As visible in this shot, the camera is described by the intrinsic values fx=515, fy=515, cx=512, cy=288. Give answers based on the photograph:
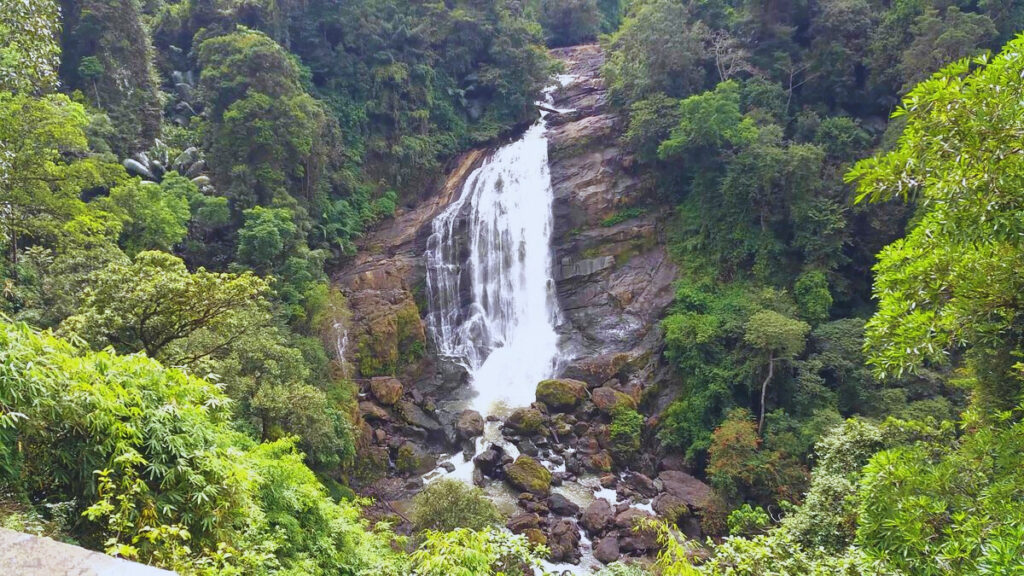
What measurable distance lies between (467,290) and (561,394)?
7.06 m

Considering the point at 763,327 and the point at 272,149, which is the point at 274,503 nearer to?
the point at 763,327

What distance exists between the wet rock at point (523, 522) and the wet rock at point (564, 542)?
18.1 inches

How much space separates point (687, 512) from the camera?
15094 mm

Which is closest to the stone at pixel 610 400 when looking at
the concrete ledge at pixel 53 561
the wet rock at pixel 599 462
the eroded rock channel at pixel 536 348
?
the eroded rock channel at pixel 536 348

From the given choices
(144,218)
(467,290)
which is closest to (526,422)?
(467,290)

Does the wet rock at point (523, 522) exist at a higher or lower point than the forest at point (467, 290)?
lower

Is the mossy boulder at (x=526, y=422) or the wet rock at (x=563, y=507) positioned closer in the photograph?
the wet rock at (x=563, y=507)

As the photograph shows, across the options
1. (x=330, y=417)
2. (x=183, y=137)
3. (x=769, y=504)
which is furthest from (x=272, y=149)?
(x=769, y=504)

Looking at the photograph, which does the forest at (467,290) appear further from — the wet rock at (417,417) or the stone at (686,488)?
the stone at (686,488)

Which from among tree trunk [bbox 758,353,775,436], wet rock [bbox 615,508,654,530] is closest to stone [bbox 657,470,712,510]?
wet rock [bbox 615,508,654,530]

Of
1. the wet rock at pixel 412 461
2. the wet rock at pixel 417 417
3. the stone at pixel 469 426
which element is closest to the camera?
the wet rock at pixel 412 461

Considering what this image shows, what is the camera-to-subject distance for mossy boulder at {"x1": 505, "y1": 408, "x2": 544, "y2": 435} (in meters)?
18.3

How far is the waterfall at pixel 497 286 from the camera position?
22.3 m

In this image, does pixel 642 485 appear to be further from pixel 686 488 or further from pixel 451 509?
pixel 451 509
